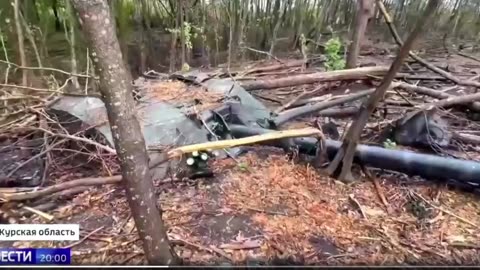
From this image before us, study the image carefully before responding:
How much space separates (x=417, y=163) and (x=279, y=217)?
23.8 inches

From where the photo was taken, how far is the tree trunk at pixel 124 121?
783 mm

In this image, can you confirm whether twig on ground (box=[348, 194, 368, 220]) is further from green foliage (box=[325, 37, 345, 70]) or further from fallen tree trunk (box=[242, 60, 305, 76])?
green foliage (box=[325, 37, 345, 70])

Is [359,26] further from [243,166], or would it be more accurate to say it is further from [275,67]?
[243,166]

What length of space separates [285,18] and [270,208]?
411 cm

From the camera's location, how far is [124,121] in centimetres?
84

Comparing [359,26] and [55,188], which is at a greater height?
[359,26]

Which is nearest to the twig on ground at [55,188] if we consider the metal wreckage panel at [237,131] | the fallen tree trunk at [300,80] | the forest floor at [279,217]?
the forest floor at [279,217]

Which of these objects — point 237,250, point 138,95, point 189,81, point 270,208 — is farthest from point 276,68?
A: point 237,250

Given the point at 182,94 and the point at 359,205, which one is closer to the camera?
the point at 359,205

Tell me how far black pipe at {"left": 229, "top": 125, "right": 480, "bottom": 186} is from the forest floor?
1.8 inches

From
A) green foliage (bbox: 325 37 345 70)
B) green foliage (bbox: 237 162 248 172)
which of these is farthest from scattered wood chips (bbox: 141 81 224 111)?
green foliage (bbox: 325 37 345 70)

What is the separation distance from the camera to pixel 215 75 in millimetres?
2934

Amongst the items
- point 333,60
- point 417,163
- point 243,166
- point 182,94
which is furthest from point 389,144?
point 333,60

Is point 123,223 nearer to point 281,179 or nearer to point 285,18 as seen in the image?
point 281,179
